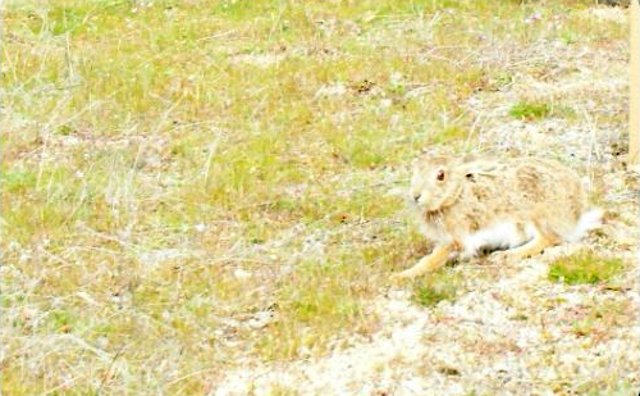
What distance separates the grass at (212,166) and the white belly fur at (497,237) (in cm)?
55

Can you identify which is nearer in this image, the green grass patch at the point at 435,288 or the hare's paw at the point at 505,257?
the green grass patch at the point at 435,288

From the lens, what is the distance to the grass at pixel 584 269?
423 inches

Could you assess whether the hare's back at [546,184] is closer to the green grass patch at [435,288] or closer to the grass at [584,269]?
the grass at [584,269]

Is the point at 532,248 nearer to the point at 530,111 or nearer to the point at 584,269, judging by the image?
the point at 584,269

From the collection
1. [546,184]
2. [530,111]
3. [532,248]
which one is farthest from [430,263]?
[530,111]

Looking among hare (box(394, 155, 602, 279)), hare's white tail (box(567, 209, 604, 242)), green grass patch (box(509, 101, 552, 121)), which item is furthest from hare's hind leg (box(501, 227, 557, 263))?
green grass patch (box(509, 101, 552, 121))

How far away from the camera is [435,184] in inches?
441

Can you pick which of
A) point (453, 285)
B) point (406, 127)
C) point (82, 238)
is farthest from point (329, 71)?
point (453, 285)

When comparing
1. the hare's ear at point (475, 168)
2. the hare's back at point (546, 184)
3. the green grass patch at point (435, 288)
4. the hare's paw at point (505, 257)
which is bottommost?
the hare's paw at point (505, 257)

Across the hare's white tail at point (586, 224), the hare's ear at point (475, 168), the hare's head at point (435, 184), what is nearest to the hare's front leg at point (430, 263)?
the hare's head at point (435, 184)

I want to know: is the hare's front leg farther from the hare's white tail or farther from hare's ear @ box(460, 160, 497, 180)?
the hare's white tail

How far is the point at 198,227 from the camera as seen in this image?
12.8 m

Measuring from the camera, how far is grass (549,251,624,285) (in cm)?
1075

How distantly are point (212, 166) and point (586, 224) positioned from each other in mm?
4585
